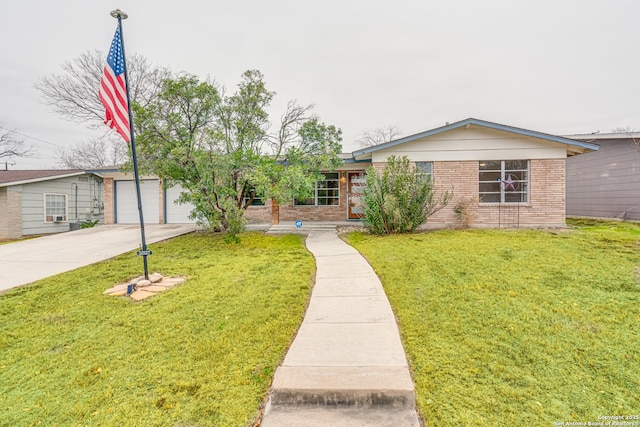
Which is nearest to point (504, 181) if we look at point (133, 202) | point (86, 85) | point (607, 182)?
point (607, 182)

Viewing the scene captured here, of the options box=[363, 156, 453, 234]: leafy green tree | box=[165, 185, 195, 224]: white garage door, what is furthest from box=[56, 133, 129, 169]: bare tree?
box=[363, 156, 453, 234]: leafy green tree

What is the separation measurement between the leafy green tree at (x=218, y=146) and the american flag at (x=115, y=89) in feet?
8.76

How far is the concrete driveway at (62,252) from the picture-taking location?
241 inches

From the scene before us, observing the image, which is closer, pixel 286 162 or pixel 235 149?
pixel 235 149

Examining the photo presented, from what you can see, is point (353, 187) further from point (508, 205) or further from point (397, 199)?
point (508, 205)

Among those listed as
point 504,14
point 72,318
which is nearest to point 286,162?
point 72,318

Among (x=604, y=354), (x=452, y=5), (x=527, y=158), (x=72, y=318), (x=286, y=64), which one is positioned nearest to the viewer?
(x=604, y=354)

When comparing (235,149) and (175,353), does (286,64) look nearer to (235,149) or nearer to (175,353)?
(235,149)

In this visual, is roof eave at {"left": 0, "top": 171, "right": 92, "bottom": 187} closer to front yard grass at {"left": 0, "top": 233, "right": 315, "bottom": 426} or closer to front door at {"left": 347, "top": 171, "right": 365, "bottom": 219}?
front yard grass at {"left": 0, "top": 233, "right": 315, "bottom": 426}

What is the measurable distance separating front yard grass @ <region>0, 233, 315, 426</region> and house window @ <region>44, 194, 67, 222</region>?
11.2 metres

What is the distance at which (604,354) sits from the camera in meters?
2.66

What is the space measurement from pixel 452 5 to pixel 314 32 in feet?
18.7

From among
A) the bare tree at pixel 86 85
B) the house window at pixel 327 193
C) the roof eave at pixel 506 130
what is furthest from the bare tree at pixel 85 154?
the roof eave at pixel 506 130

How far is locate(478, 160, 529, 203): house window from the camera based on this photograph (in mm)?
10281
